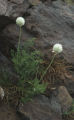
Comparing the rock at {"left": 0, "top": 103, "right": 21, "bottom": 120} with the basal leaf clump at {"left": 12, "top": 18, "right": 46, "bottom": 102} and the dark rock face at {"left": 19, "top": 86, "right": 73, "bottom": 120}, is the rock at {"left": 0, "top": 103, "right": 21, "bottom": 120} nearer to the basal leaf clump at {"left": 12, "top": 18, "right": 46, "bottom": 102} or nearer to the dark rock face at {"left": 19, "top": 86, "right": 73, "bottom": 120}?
the dark rock face at {"left": 19, "top": 86, "right": 73, "bottom": 120}

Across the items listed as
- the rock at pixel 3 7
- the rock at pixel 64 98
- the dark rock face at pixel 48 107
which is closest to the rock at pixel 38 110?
the dark rock face at pixel 48 107

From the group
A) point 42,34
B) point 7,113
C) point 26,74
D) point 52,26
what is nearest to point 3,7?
Answer: point 42,34

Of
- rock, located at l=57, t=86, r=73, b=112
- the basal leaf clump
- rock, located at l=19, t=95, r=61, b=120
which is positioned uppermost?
the basal leaf clump

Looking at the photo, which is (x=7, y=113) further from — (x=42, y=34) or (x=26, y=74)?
(x=42, y=34)

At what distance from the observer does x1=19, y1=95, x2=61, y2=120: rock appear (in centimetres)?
495

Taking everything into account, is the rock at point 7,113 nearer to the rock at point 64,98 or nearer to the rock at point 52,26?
the rock at point 64,98

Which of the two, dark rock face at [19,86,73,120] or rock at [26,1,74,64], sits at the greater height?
rock at [26,1,74,64]

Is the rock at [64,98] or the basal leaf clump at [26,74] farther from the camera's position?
the rock at [64,98]

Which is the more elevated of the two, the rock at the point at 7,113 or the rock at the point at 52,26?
the rock at the point at 52,26

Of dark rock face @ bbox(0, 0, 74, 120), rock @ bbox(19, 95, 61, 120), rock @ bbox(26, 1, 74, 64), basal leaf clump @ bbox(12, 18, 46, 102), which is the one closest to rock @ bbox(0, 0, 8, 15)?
dark rock face @ bbox(0, 0, 74, 120)

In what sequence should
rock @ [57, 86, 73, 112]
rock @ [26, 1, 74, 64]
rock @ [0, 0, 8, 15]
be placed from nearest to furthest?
rock @ [57, 86, 73, 112], rock @ [0, 0, 8, 15], rock @ [26, 1, 74, 64]

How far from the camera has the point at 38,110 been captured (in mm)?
5125

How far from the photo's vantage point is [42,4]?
7.04 m

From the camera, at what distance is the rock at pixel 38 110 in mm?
4948
